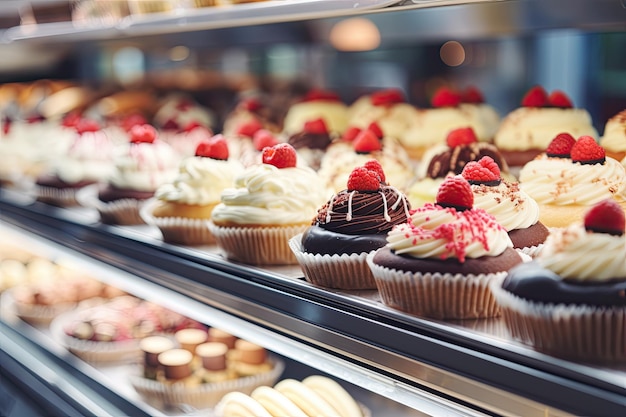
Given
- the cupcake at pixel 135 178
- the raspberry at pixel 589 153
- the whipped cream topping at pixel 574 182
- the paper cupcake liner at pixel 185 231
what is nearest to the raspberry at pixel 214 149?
the paper cupcake liner at pixel 185 231

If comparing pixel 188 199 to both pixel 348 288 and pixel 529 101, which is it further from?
pixel 529 101

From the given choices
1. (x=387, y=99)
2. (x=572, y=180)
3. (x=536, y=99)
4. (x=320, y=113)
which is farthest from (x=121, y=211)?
(x=572, y=180)

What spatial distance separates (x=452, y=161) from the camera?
6.81 feet

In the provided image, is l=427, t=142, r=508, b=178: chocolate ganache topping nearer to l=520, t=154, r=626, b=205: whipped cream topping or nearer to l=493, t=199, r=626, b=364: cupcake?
l=520, t=154, r=626, b=205: whipped cream topping

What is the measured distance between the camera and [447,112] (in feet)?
8.84

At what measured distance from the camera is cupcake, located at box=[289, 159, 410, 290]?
5.48 ft

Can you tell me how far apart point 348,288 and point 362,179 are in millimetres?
245

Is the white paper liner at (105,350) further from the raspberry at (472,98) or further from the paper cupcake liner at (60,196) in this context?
the raspberry at (472,98)

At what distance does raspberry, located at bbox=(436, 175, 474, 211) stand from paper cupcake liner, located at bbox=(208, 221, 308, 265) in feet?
1.83

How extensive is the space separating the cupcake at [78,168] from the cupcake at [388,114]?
100 centimetres

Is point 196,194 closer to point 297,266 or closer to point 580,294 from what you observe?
point 297,266

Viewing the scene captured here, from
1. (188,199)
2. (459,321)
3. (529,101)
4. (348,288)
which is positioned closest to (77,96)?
(188,199)

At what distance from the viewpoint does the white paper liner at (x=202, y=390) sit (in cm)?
255

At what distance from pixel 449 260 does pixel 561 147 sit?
20.1 inches
